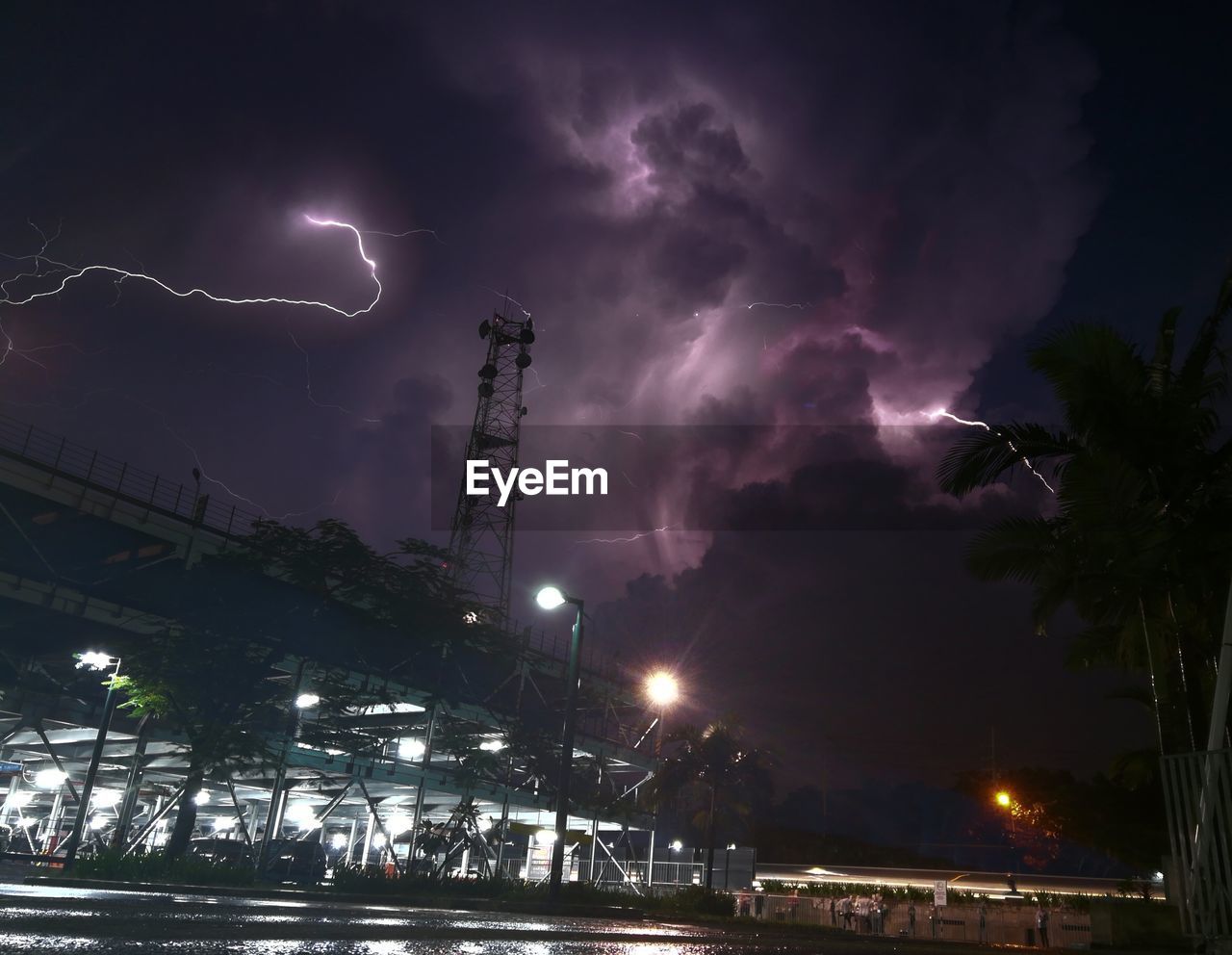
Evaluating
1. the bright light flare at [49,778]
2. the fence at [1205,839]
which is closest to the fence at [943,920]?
the fence at [1205,839]

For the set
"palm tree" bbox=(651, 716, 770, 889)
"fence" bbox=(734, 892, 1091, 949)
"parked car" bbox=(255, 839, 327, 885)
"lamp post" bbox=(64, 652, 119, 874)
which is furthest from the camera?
"palm tree" bbox=(651, 716, 770, 889)

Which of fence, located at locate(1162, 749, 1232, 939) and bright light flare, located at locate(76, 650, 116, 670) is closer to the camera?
fence, located at locate(1162, 749, 1232, 939)

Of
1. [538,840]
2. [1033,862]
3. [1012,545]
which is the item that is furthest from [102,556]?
[1033,862]

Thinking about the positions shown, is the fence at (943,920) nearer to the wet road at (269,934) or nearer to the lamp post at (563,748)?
the lamp post at (563,748)

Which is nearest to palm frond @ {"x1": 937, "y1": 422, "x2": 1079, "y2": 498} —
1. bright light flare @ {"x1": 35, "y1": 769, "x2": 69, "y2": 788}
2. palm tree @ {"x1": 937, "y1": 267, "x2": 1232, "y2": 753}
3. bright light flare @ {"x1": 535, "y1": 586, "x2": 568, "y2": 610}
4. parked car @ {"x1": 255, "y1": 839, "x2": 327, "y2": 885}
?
palm tree @ {"x1": 937, "y1": 267, "x2": 1232, "y2": 753}

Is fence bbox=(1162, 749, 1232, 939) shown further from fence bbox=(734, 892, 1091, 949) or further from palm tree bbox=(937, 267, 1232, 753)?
fence bbox=(734, 892, 1091, 949)
